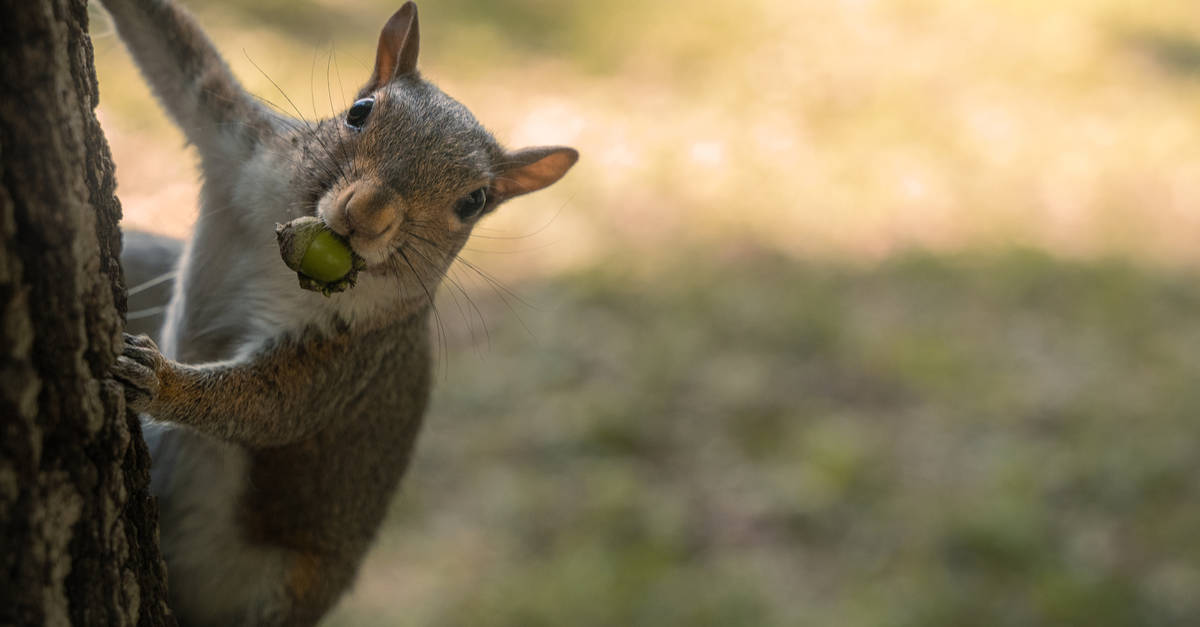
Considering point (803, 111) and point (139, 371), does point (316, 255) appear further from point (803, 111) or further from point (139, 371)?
point (803, 111)

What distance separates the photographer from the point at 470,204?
5.83ft

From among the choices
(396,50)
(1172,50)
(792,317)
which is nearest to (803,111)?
(792,317)

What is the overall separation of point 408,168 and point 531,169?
30cm

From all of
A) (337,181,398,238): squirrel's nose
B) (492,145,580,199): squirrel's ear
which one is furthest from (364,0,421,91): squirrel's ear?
(337,181,398,238): squirrel's nose

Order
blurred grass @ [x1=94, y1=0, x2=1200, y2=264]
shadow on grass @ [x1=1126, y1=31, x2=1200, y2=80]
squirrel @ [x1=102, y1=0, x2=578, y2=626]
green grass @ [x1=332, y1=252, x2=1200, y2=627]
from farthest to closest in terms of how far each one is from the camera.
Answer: shadow on grass @ [x1=1126, y1=31, x2=1200, y2=80], blurred grass @ [x1=94, y1=0, x2=1200, y2=264], green grass @ [x1=332, y1=252, x2=1200, y2=627], squirrel @ [x1=102, y1=0, x2=578, y2=626]

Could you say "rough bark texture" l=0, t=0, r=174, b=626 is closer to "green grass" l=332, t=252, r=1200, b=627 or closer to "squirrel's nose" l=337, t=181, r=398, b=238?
"squirrel's nose" l=337, t=181, r=398, b=238

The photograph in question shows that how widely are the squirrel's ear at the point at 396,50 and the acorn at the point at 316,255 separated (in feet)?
1.39

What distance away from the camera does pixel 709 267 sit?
16.6 feet

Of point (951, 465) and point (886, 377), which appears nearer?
point (951, 465)

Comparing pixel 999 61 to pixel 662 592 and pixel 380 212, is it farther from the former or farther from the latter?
pixel 380 212

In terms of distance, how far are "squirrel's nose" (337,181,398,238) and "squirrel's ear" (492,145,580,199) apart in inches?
13.6

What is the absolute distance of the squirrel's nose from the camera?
4.91ft

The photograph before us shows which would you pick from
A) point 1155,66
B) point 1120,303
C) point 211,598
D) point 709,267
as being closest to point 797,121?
point 709,267

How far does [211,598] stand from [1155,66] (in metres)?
7.02
